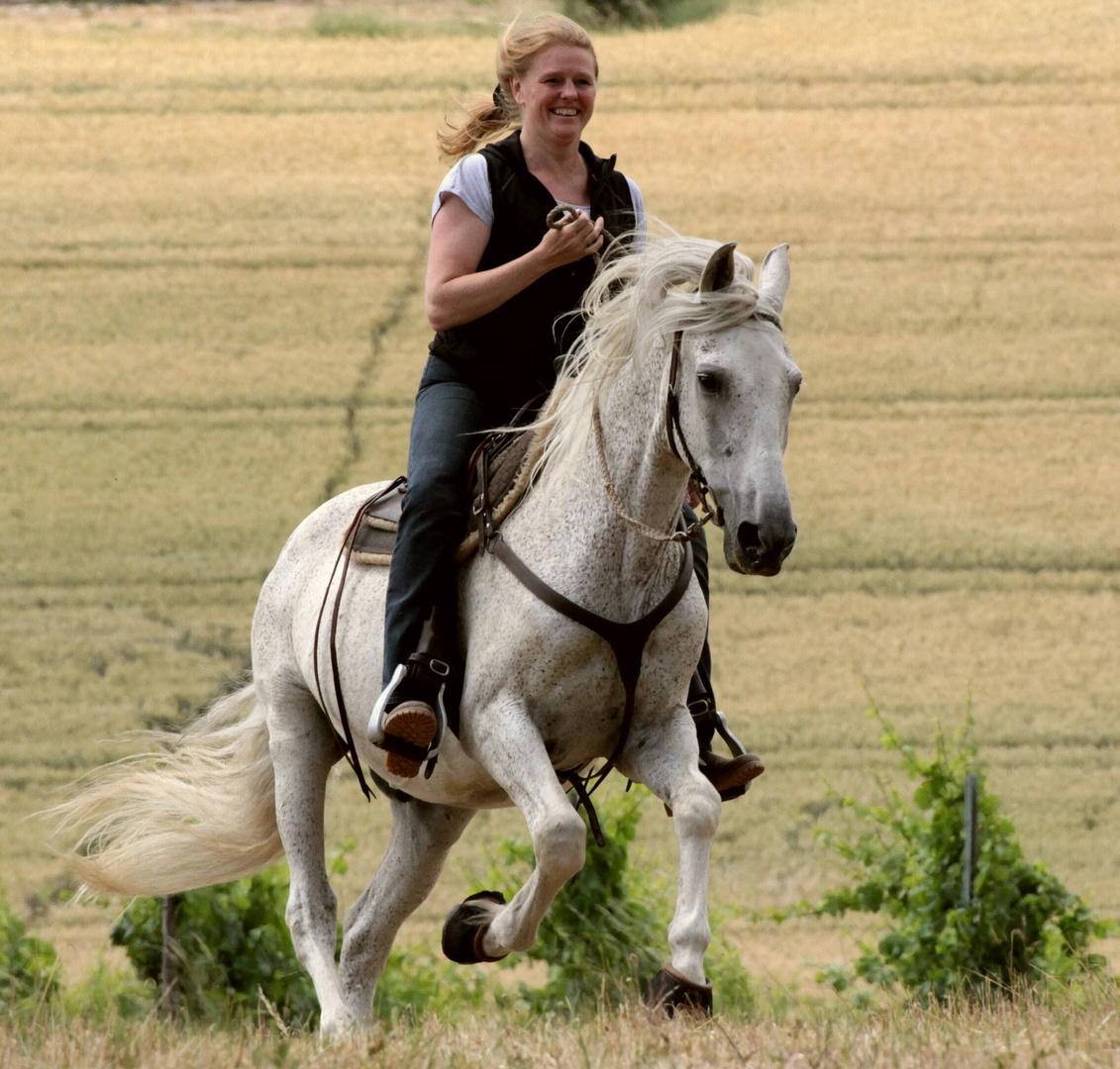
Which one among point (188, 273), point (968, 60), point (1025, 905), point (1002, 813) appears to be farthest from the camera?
point (968, 60)

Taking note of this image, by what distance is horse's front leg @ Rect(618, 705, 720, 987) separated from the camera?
149 inches

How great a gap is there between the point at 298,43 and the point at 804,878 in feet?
28.1

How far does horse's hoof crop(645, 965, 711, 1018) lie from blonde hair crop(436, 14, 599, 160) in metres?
2.49

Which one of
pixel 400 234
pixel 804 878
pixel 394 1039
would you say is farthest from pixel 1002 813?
pixel 400 234

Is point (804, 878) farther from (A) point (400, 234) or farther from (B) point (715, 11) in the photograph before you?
(B) point (715, 11)

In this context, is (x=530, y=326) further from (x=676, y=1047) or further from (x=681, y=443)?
(x=676, y=1047)

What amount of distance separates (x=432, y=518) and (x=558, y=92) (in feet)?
4.09

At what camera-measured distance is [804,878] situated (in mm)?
8703

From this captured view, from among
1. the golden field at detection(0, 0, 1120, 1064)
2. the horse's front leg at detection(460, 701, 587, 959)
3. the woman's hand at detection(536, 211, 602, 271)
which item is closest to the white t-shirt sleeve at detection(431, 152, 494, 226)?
the woman's hand at detection(536, 211, 602, 271)

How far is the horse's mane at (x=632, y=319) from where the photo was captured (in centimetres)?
372

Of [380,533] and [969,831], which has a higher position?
[380,533]

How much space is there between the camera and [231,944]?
24.4ft

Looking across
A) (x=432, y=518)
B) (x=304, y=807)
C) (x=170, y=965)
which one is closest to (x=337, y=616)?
(x=432, y=518)

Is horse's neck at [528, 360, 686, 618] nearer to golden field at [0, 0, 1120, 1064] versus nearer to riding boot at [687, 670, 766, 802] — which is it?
riding boot at [687, 670, 766, 802]
